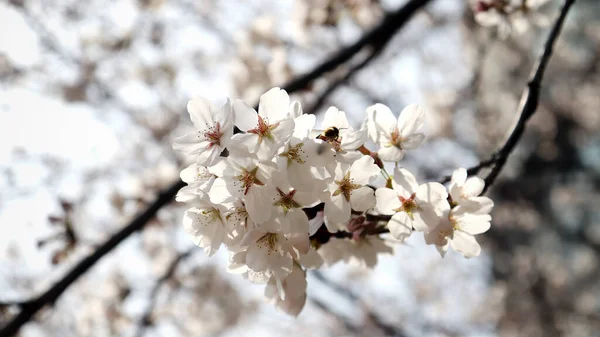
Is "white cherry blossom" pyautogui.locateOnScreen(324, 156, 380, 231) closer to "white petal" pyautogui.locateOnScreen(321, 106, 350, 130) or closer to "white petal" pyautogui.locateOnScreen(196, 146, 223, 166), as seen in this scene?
"white petal" pyautogui.locateOnScreen(321, 106, 350, 130)

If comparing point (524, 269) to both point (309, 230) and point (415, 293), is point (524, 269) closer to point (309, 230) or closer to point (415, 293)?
point (415, 293)

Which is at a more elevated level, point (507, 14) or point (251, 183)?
point (251, 183)

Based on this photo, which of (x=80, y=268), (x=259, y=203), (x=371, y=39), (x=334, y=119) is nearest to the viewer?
(x=259, y=203)

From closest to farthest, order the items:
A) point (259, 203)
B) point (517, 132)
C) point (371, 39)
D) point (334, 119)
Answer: point (259, 203), point (334, 119), point (517, 132), point (371, 39)

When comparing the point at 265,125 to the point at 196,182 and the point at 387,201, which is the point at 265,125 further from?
the point at 387,201

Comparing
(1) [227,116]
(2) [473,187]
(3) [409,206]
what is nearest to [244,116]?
(1) [227,116]

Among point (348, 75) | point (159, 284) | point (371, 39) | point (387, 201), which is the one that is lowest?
point (159, 284)

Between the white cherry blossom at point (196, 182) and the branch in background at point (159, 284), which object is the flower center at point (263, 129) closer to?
the white cherry blossom at point (196, 182)
